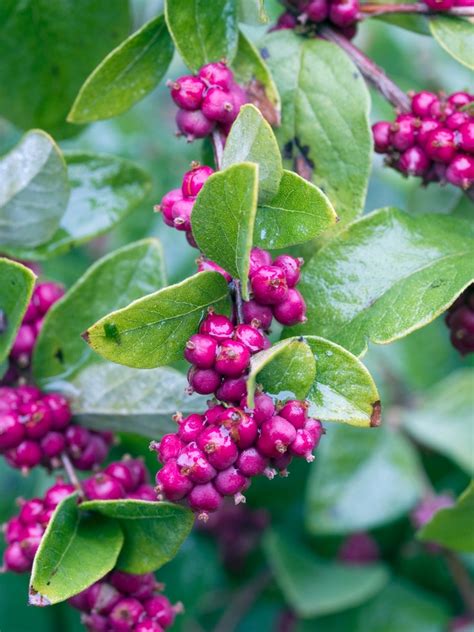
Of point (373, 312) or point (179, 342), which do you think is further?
point (373, 312)

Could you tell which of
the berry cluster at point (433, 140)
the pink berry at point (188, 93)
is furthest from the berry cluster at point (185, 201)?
the berry cluster at point (433, 140)

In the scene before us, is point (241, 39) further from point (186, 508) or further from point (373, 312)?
point (186, 508)

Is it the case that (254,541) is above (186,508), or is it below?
below

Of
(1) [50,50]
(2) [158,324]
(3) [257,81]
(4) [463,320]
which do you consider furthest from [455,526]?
(1) [50,50]

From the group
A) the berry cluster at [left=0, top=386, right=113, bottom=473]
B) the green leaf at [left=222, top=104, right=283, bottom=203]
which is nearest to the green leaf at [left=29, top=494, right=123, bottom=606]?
the berry cluster at [left=0, top=386, right=113, bottom=473]

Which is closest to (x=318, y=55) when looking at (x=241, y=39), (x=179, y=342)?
(x=241, y=39)

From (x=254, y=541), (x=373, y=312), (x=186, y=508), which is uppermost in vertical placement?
(x=373, y=312)

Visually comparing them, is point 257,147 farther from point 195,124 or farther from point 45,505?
point 45,505
